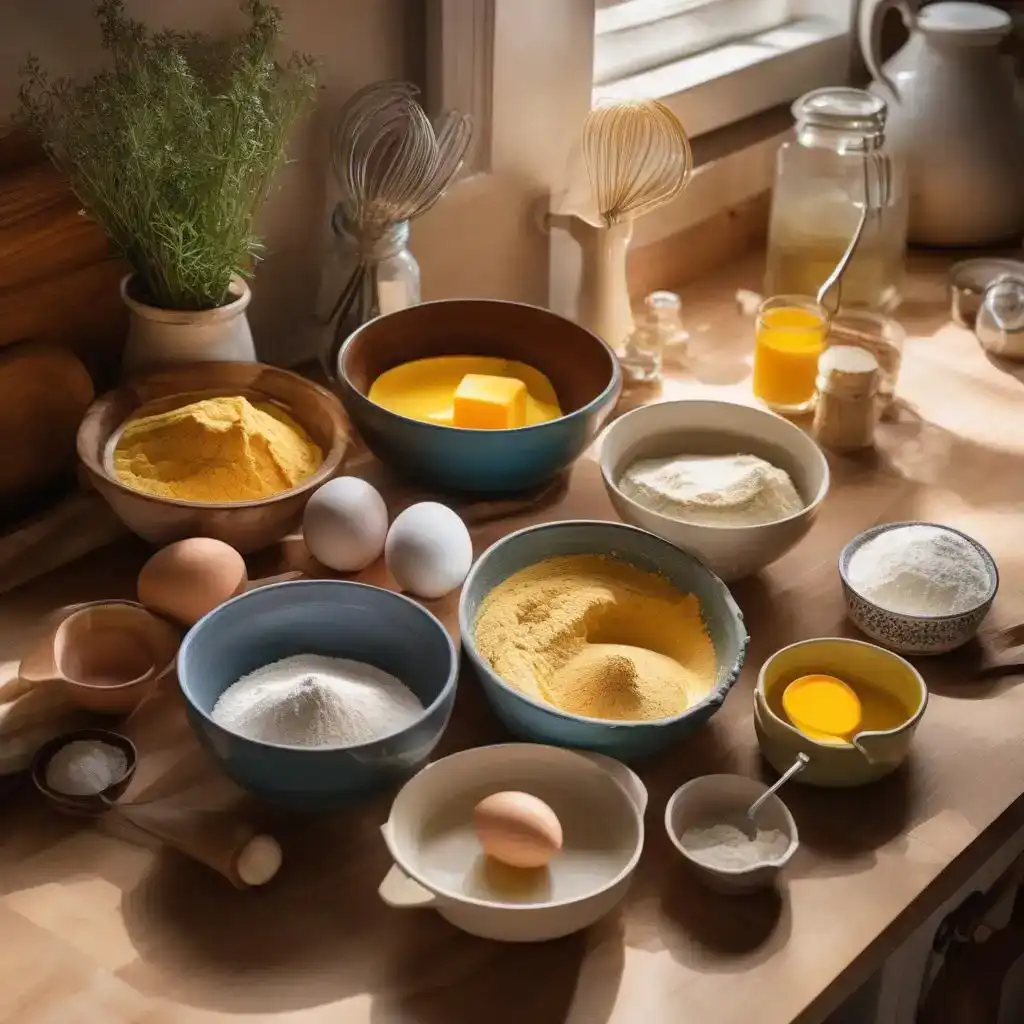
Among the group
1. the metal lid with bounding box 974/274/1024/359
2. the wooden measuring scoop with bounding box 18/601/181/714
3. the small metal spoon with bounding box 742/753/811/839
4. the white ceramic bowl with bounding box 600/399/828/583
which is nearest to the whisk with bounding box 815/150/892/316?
the metal lid with bounding box 974/274/1024/359

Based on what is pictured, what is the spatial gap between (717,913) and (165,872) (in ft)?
1.02

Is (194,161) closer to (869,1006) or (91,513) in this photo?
(91,513)

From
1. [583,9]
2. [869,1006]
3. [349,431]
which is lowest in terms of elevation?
[869,1006]

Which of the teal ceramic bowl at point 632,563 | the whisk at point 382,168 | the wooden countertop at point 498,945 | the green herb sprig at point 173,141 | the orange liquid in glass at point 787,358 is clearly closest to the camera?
the wooden countertop at point 498,945

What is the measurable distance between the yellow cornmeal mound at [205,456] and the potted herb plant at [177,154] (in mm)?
70

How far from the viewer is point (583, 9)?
1.29 metres

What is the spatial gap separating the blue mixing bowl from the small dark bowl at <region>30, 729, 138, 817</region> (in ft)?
0.21

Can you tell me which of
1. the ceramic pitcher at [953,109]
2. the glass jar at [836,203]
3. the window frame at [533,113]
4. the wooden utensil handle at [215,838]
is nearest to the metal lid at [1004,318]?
the glass jar at [836,203]

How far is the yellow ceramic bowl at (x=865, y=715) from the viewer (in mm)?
818

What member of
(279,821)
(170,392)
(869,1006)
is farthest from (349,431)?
(869,1006)

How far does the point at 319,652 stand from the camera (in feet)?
2.90

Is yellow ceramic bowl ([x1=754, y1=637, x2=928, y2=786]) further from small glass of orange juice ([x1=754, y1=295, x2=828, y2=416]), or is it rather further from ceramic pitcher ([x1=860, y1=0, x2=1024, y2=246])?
ceramic pitcher ([x1=860, y1=0, x2=1024, y2=246])

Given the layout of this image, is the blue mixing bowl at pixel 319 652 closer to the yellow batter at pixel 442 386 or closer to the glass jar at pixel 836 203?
the yellow batter at pixel 442 386

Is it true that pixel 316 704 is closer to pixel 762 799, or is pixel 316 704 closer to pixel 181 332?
pixel 762 799
